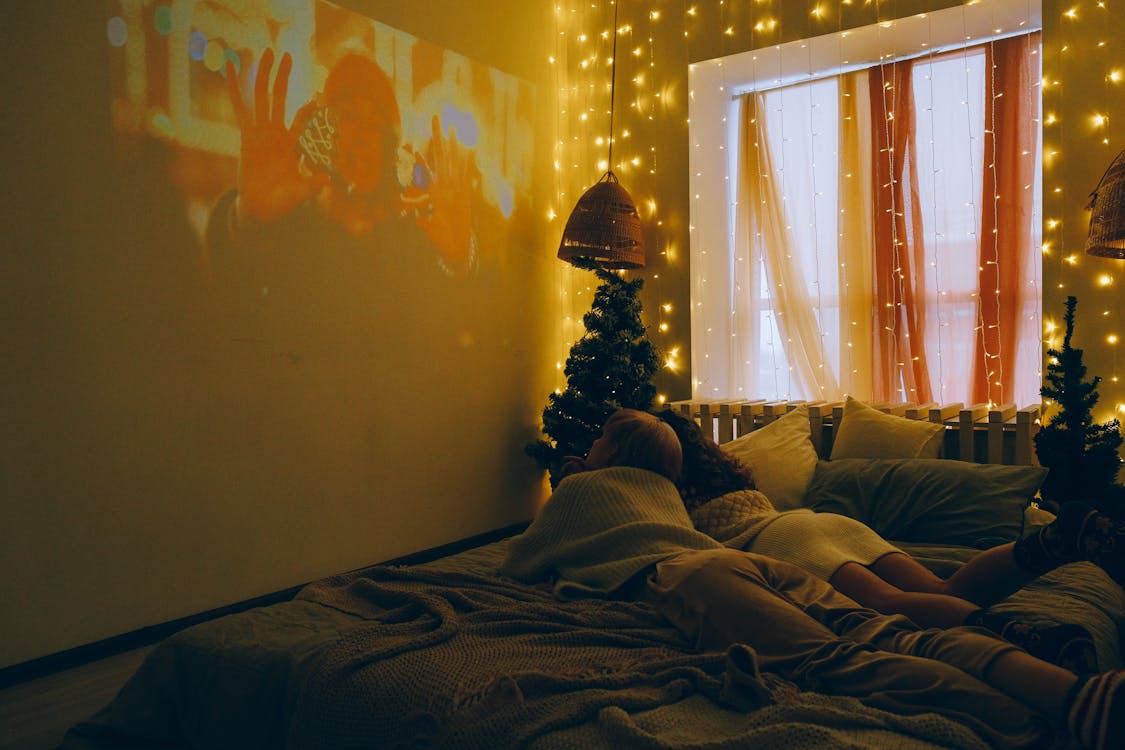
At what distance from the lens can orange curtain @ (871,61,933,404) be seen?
14.4 feet

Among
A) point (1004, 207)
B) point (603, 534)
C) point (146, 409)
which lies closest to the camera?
point (603, 534)

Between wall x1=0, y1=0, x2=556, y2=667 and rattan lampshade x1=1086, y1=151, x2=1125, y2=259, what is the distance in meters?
2.91

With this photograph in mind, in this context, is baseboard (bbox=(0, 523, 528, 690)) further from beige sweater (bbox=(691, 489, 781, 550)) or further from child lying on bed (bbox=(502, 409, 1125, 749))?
beige sweater (bbox=(691, 489, 781, 550))

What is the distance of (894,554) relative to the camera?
83.3 inches

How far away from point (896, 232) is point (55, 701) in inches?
170

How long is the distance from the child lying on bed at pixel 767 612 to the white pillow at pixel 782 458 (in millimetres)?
801

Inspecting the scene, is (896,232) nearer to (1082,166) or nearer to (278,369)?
(1082,166)

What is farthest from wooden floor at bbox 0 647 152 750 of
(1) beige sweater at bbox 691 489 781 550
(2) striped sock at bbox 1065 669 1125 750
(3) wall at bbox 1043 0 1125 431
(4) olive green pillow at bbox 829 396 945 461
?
(3) wall at bbox 1043 0 1125 431

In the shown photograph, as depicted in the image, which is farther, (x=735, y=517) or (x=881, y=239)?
(x=881, y=239)

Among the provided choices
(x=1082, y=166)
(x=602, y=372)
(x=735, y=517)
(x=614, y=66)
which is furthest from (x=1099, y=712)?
(x=614, y=66)

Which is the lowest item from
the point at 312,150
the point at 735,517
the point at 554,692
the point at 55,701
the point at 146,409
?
the point at 55,701

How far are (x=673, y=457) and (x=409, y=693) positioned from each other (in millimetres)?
1137

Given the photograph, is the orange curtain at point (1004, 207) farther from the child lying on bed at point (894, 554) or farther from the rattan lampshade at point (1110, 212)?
the child lying on bed at point (894, 554)

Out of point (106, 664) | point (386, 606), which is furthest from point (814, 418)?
point (106, 664)
